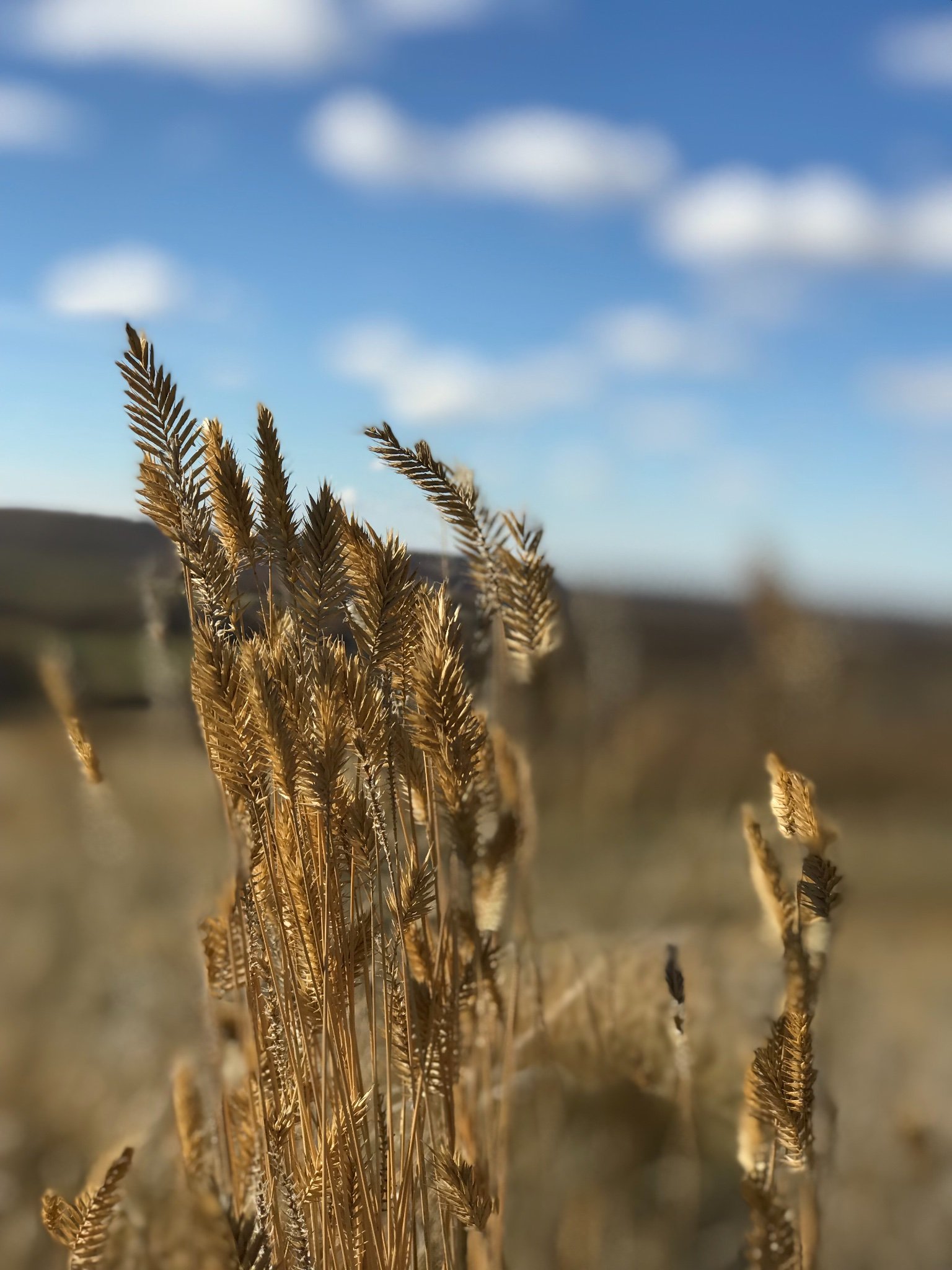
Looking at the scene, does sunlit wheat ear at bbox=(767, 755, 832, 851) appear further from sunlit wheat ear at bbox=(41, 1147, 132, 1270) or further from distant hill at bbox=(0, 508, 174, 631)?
distant hill at bbox=(0, 508, 174, 631)

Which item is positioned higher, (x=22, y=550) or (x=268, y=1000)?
(x=22, y=550)

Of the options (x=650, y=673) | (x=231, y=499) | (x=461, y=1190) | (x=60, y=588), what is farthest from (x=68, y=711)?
(x=60, y=588)

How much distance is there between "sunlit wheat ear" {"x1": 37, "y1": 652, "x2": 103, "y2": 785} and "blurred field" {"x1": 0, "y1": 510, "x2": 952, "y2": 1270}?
71 mm

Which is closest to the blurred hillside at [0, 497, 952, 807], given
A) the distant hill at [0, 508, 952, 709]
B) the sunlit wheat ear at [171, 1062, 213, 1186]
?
the distant hill at [0, 508, 952, 709]

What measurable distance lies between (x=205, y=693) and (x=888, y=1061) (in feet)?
8.71

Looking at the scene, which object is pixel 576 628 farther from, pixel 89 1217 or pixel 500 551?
pixel 89 1217

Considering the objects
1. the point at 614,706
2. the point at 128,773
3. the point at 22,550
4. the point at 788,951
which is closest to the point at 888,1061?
the point at 614,706

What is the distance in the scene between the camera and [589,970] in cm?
110

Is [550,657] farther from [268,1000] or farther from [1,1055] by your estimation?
[1,1055]

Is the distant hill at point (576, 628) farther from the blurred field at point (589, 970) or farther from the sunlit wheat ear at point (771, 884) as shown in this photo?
the sunlit wheat ear at point (771, 884)

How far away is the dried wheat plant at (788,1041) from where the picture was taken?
457 mm

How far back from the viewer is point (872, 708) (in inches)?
223

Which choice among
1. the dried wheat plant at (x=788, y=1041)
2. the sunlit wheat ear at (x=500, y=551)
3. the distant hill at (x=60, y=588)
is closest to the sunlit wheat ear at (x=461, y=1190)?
the dried wheat plant at (x=788, y=1041)

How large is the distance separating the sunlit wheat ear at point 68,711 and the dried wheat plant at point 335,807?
11 cm
